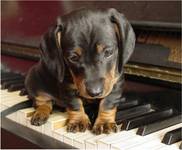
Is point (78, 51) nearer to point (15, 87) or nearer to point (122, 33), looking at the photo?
point (122, 33)

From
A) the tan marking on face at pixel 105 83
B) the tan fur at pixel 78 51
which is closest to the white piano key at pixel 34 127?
the tan marking on face at pixel 105 83

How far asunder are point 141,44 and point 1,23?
A: 3.42 ft

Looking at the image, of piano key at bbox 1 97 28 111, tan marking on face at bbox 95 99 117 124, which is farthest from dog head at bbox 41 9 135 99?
piano key at bbox 1 97 28 111

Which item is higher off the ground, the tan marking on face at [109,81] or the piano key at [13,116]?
the tan marking on face at [109,81]

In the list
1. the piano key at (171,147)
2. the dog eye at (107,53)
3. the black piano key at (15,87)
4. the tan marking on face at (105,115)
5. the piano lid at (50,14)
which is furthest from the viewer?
the black piano key at (15,87)

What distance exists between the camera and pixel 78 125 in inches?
53.7

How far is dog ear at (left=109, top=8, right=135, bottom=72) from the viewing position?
132cm

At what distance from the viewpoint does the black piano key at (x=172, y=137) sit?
120 cm

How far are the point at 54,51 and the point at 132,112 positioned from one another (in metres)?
0.35

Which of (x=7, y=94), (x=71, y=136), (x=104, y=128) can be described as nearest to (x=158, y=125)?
→ (x=104, y=128)

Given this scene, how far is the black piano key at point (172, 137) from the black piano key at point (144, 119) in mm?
144

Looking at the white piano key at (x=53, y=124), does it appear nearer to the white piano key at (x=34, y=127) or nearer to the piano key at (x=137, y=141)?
the white piano key at (x=34, y=127)

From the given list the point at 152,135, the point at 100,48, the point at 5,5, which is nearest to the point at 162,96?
the point at 152,135

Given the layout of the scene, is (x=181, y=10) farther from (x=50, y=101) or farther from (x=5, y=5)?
(x=5, y=5)
